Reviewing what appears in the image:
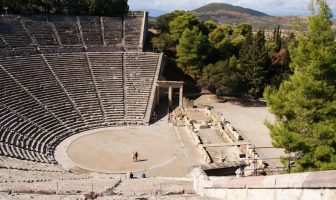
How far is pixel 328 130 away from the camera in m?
13.5

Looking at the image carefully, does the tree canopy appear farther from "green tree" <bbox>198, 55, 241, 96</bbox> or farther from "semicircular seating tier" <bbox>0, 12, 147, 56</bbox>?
"green tree" <bbox>198, 55, 241, 96</bbox>

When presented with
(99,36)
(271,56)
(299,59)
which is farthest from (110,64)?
(299,59)

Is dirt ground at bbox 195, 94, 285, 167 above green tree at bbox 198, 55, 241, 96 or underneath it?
underneath

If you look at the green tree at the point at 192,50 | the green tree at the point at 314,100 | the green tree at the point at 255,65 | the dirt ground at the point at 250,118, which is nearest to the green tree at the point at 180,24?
the green tree at the point at 192,50

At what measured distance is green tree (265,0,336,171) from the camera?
13688mm

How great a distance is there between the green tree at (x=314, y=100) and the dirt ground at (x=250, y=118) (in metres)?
11.7

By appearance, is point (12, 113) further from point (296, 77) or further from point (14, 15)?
point (296, 77)

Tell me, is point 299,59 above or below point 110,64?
above

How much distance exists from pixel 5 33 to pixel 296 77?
34285 millimetres

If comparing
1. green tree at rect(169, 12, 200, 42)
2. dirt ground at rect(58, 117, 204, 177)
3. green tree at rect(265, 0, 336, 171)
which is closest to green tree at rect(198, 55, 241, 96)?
green tree at rect(169, 12, 200, 42)

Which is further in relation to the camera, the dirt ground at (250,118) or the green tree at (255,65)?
the green tree at (255,65)

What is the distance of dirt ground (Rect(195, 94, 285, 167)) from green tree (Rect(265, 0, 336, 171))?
1173 cm

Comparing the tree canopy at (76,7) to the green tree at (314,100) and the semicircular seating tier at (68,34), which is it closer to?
the semicircular seating tier at (68,34)

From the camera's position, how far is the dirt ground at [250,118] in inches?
1104
